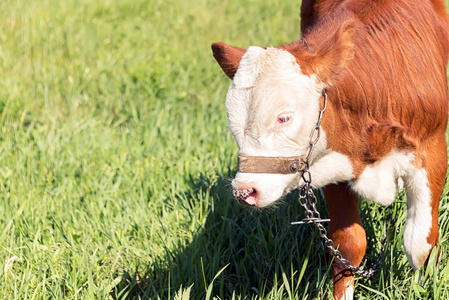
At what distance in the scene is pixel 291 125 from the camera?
2346 millimetres

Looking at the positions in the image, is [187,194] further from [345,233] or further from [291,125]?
[291,125]

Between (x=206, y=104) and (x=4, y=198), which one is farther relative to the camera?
(x=206, y=104)

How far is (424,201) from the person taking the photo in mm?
2840

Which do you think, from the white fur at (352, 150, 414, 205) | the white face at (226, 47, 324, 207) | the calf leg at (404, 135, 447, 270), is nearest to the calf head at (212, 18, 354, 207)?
the white face at (226, 47, 324, 207)

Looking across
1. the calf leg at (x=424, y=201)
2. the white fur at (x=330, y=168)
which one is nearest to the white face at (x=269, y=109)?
the white fur at (x=330, y=168)

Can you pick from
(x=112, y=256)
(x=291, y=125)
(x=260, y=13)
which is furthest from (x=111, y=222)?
(x=260, y=13)

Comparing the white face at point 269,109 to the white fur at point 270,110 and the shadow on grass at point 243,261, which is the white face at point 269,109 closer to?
the white fur at point 270,110

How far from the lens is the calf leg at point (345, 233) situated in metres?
3.00

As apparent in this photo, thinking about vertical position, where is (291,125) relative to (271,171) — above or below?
above

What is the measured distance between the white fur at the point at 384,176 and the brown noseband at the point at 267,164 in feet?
1.56

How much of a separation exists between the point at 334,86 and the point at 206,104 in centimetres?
304

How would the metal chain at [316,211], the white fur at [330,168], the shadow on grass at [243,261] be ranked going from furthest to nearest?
the shadow on grass at [243,261]
the white fur at [330,168]
the metal chain at [316,211]

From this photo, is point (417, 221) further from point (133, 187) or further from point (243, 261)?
point (133, 187)

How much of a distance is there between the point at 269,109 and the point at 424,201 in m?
1.01
